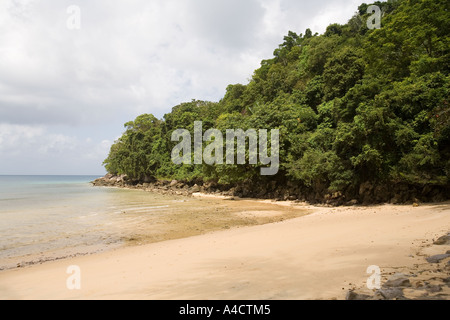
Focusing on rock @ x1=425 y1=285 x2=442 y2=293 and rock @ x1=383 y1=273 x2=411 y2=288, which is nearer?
rock @ x1=425 y1=285 x2=442 y2=293

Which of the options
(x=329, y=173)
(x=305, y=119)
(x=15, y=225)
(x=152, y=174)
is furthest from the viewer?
(x=152, y=174)

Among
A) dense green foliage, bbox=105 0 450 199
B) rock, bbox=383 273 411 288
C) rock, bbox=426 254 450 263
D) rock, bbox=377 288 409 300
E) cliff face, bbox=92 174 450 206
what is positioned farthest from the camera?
cliff face, bbox=92 174 450 206

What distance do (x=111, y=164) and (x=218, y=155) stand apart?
203ft

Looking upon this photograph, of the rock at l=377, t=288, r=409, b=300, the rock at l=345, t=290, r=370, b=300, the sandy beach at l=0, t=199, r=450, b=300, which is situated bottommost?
the sandy beach at l=0, t=199, r=450, b=300

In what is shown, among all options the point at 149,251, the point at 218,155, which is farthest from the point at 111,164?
the point at 149,251

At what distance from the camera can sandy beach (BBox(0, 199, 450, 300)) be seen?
203 inches

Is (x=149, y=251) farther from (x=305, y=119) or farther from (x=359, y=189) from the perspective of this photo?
(x=305, y=119)

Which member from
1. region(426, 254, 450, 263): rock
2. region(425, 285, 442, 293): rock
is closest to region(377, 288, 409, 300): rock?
region(425, 285, 442, 293): rock

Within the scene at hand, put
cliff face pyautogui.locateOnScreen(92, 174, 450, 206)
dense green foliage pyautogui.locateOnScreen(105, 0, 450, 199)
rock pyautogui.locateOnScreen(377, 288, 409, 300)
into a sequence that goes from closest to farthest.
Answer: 1. rock pyautogui.locateOnScreen(377, 288, 409, 300)
2. dense green foliage pyautogui.locateOnScreen(105, 0, 450, 199)
3. cliff face pyautogui.locateOnScreen(92, 174, 450, 206)

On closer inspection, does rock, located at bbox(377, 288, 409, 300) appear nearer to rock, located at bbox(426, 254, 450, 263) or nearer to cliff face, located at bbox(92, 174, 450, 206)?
rock, located at bbox(426, 254, 450, 263)

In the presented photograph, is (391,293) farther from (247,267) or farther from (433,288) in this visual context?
(247,267)

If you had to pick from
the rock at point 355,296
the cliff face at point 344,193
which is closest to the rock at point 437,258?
the rock at point 355,296

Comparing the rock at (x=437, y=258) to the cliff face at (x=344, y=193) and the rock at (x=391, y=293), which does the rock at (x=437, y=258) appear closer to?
the rock at (x=391, y=293)
